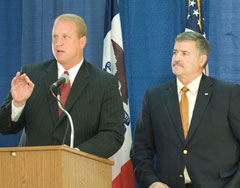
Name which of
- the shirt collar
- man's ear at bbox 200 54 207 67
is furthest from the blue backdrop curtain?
the shirt collar

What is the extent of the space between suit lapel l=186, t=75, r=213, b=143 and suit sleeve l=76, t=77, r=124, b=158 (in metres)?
0.57

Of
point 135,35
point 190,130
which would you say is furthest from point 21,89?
point 135,35

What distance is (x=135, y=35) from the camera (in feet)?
16.0

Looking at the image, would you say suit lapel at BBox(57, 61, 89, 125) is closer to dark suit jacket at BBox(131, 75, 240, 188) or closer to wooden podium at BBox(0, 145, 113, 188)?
dark suit jacket at BBox(131, 75, 240, 188)

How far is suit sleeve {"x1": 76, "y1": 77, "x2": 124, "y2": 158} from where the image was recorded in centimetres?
301

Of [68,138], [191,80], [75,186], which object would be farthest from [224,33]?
[75,186]

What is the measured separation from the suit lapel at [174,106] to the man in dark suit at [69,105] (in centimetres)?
48

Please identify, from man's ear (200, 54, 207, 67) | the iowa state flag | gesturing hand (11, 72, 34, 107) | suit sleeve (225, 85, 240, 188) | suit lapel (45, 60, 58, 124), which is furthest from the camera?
the iowa state flag

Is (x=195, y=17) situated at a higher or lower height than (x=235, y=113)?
higher

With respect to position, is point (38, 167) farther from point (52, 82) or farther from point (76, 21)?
point (76, 21)

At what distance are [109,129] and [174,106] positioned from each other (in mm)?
694

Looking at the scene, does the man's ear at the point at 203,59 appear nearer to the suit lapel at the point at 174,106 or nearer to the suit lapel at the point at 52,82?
the suit lapel at the point at 174,106

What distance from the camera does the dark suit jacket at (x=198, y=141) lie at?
345 centimetres

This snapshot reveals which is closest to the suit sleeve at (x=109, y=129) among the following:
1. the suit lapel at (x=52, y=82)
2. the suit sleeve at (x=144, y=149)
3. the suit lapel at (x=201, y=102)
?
the suit lapel at (x=52, y=82)
